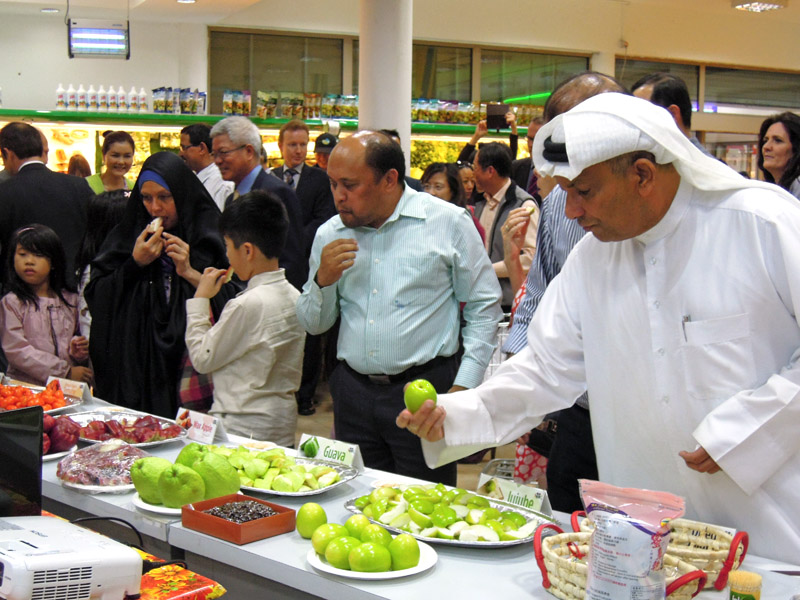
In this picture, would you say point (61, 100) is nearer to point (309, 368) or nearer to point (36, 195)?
point (36, 195)

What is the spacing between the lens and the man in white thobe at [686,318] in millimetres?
1903

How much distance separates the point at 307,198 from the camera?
6.36m

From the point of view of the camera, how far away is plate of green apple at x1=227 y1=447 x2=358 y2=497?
2.38 metres

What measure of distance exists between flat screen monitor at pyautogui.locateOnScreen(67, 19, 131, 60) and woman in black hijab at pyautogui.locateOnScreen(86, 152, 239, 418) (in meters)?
4.71

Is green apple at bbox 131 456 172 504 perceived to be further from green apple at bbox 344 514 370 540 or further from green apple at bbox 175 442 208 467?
green apple at bbox 344 514 370 540

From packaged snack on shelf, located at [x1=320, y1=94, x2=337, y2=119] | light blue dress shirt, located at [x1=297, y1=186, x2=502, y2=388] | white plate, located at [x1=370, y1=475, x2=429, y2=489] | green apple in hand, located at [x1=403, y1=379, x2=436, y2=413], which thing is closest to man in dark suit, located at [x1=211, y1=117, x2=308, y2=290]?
light blue dress shirt, located at [x1=297, y1=186, x2=502, y2=388]

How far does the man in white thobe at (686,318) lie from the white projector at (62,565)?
33.9 inches

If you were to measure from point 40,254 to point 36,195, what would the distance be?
1.05 meters

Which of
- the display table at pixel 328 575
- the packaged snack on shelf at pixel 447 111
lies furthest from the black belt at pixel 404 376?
the packaged snack on shelf at pixel 447 111

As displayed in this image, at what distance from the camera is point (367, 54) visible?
7.04m

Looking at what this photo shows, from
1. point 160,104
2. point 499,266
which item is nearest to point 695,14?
point 160,104

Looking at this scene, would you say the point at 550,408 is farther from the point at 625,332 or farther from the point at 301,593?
the point at 301,593

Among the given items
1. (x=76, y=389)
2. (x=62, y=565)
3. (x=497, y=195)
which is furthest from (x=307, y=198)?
(x=62, y=565)

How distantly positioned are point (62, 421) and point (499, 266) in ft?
9.34
